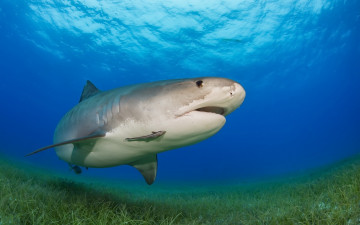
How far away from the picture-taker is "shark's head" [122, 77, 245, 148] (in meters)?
2.15

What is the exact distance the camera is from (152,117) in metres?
2.37

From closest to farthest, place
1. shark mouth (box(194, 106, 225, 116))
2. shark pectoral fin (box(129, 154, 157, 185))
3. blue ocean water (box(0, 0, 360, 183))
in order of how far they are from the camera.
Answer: shark mouth (box(194, 106, 225, 116)) < shark pectoral fin (box(129, 154, 157, 185)) < blue ocean water (box(0, 0, 360, 183))

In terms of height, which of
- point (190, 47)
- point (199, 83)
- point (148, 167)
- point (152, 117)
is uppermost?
point (190, 47)

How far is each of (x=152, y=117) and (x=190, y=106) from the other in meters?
0.48

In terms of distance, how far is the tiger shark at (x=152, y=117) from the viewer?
219 cm

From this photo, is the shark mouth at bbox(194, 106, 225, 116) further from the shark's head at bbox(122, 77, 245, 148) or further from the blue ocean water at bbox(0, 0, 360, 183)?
the blue ocean water at bbox(0, 0, 360, 183)

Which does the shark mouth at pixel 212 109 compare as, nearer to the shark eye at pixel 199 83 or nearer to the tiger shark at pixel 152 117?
the tiger shark at pixel 152 117

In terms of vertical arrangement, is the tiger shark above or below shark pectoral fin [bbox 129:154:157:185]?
above

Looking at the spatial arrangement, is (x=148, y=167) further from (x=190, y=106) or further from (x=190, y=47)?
(x=190, y=47)

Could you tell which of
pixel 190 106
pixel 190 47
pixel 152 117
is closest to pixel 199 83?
pixel 190 106

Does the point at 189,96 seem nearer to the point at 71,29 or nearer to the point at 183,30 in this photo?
the point at 183,30

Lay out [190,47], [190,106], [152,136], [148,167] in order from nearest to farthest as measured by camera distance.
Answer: [190,106] → [152,136] → [148,167] → [190,47]

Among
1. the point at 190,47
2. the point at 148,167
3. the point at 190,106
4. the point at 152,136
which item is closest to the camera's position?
the point at 190,106

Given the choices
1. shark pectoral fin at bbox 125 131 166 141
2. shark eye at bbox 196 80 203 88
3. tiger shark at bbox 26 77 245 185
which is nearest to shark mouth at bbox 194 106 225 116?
tiger shark at bbox 26 77 245 185
